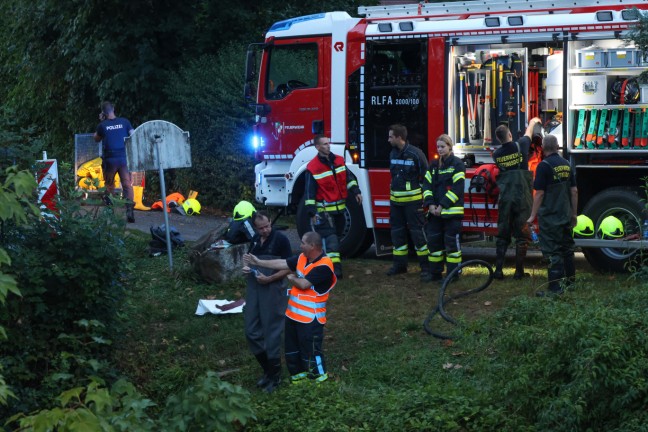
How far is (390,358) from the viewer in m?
9.47

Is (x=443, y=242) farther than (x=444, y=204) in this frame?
Yes

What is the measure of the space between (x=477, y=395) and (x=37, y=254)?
381cm

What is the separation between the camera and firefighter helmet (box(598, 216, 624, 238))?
1177 centimetres

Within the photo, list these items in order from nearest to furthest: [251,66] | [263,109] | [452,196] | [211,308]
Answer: [211,308]
[452,196]
[251,66]
[263,109]

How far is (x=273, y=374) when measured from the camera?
8953 mm

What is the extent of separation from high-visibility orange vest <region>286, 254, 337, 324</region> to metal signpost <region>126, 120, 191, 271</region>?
4.53 m

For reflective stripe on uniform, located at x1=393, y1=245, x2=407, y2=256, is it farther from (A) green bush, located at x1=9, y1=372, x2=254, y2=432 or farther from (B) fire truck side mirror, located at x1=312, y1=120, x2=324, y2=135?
(A) green bush, located at x1=9, y1=372, x2=254, y2=432

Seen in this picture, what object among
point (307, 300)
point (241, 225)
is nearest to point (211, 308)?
point (241, 225)

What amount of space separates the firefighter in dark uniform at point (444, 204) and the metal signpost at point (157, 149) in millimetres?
3183

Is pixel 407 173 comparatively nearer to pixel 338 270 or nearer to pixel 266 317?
pixel 338 270

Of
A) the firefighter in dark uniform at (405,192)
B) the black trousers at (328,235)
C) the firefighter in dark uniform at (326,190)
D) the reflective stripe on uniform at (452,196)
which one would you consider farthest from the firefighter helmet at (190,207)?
the reflective stripe on uniform at (452,196)

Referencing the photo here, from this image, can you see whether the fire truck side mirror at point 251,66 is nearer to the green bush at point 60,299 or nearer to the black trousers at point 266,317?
the green bush at point 60,299

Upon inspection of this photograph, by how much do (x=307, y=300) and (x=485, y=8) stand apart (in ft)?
19.6

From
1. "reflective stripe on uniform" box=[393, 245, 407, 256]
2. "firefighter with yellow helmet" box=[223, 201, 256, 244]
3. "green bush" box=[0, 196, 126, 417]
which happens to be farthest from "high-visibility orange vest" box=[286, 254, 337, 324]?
"reflective stripe on uniform" box=[393, 245, 407, 256]
